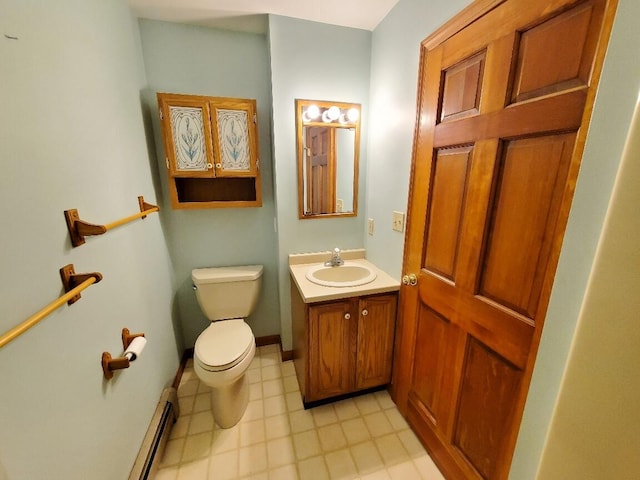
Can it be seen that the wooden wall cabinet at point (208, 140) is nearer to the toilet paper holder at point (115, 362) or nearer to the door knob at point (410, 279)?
the toilet paper holder at point (115, 362)

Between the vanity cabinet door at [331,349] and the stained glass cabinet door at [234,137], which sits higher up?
the stained glass cabinet door at [234,137]

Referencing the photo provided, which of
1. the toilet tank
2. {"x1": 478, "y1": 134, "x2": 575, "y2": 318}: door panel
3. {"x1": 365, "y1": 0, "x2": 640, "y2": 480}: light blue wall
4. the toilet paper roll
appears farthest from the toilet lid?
{"x1": 478, "y1": 134, "x2": 575, "y2": 318}: door panel

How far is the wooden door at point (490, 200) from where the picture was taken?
0.69m

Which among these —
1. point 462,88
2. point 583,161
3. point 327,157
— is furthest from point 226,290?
point 583,161

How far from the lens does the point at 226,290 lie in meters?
1.81

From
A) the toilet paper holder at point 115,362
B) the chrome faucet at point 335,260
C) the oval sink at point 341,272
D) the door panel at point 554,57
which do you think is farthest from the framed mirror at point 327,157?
the toilet paper holder at point 115,362

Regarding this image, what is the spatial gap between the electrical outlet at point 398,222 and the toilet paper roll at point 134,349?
1.37 meters

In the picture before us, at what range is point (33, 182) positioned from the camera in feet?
2.27

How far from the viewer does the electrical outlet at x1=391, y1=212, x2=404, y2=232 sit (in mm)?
1442

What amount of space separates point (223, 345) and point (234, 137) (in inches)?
50.9

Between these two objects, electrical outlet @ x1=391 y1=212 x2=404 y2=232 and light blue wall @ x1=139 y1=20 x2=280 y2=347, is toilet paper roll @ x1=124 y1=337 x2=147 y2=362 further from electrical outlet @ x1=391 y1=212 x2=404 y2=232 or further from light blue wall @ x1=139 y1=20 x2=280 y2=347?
electrical outlet @ x1=391 y1=212 x2=404 y2=232

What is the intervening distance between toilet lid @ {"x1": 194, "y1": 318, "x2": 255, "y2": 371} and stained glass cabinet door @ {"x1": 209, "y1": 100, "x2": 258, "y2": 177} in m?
1.01

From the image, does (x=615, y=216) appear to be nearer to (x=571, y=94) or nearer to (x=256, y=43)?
(x=571, y=94)

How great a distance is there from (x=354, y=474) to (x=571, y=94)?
1.71 meters
